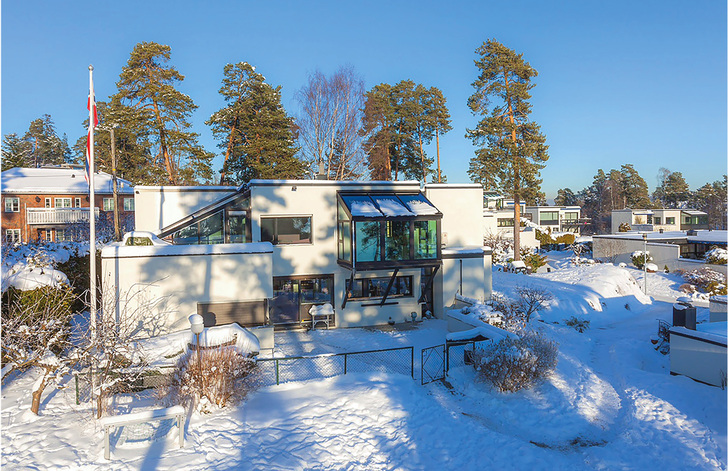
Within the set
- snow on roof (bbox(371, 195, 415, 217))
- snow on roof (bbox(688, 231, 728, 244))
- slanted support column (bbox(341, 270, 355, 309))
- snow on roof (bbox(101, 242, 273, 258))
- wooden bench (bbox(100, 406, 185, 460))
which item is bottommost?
wooden bench (bbox(100, 406, 185, 460))

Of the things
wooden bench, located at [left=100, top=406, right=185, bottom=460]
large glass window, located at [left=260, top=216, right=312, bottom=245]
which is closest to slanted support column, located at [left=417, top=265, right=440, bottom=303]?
large glass window, located at [left=260, top=216, right=312, bottom=245]

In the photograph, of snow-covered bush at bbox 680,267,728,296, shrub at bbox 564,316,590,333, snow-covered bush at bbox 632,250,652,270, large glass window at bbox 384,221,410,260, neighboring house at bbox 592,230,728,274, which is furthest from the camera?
snow-covered bush at bbox 632,250,652,270

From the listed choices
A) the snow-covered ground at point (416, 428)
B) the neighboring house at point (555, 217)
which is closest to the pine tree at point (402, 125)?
the snow-covered ground at point (416, 428)

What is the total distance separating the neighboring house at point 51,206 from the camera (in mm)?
30891

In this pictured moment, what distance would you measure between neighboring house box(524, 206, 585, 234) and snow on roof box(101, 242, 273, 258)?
52.6 meters

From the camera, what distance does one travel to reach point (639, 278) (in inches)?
1171

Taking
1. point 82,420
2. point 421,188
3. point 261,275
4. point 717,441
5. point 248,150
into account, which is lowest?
point 717,441

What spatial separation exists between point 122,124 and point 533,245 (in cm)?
3878

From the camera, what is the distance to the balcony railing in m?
30.8

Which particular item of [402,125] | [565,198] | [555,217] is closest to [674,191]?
[565,198]

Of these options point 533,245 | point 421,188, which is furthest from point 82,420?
point 533,245

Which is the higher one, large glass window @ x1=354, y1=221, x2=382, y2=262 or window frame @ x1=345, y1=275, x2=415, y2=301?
large glass window @ x1=354, y1=221, x2=382, y2=262

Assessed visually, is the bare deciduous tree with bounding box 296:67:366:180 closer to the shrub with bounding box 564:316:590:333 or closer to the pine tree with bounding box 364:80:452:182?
the pine tree with bounding box 364:80:452:182

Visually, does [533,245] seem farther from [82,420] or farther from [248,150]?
[82,420]
